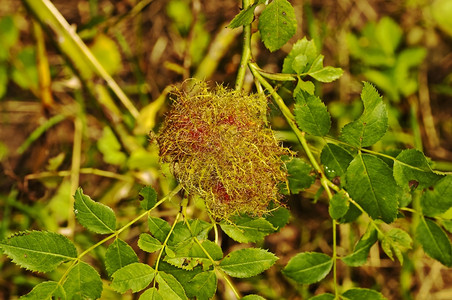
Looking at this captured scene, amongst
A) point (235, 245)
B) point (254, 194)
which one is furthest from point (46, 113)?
point (254, 194)

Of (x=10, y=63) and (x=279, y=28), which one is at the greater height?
(x=10, y=63)

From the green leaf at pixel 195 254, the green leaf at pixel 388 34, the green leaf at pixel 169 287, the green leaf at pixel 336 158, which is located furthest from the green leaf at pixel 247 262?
the green leaf at pixel 388 34

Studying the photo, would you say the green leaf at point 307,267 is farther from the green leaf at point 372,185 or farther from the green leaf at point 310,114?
the green leaf at point 310,114

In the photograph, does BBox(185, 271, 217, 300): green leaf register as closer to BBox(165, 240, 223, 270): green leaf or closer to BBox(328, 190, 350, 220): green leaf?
BBox(165, 240, 223, 270): green leaf

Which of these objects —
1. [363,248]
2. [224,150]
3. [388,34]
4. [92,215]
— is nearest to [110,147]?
[92,215]

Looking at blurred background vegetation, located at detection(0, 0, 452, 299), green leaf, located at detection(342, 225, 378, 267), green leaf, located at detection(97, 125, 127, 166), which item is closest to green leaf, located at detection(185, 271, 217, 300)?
green leaf, located at detection(342, 225, 378, 267)

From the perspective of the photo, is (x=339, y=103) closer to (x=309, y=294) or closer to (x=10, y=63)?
(x=309, y=294)
